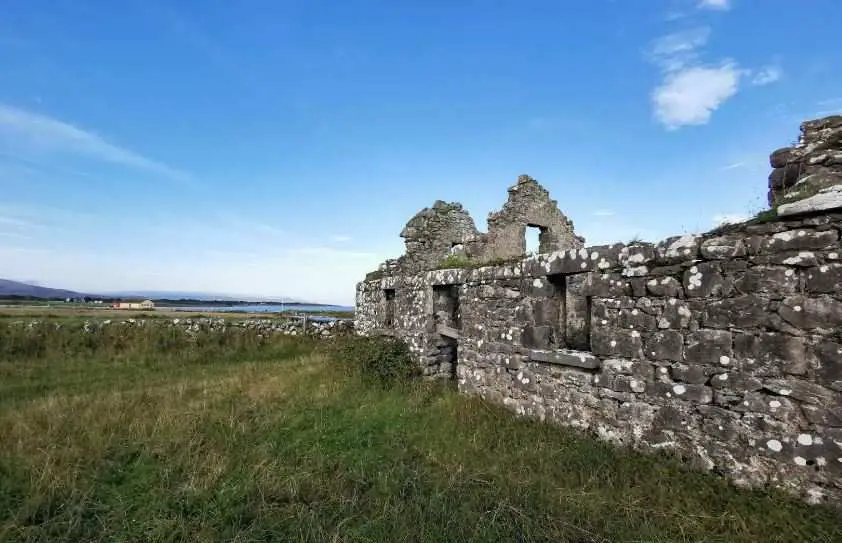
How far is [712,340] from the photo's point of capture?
472cm

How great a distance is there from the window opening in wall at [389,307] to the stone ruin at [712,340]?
6064 mm

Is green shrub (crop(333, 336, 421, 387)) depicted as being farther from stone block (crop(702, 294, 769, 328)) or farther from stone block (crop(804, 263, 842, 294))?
stone block (crop(804, 263, 842, 294))

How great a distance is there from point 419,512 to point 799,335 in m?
3.69

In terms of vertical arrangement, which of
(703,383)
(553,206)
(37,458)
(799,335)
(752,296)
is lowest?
(37,458)

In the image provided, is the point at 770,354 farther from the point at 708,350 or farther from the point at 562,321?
the point at 562,321

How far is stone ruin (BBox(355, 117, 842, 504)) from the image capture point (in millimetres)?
4020

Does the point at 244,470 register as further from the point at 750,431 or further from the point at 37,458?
the point at 750,431

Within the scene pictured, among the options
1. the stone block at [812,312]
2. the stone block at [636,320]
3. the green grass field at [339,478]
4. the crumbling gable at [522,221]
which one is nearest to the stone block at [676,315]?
the stone block at [636,320]

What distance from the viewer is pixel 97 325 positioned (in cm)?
1695

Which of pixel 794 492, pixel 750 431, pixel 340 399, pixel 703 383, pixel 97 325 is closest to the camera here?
pixel 794 492

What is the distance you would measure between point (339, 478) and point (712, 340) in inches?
163

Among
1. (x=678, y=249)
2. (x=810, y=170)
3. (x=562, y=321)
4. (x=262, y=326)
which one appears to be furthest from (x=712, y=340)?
(x=262, y=326)

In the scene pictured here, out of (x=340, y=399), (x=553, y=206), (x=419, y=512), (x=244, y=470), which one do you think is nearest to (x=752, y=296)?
(x=419, y=512)

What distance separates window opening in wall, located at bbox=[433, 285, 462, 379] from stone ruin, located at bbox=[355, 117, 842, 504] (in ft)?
8.08
